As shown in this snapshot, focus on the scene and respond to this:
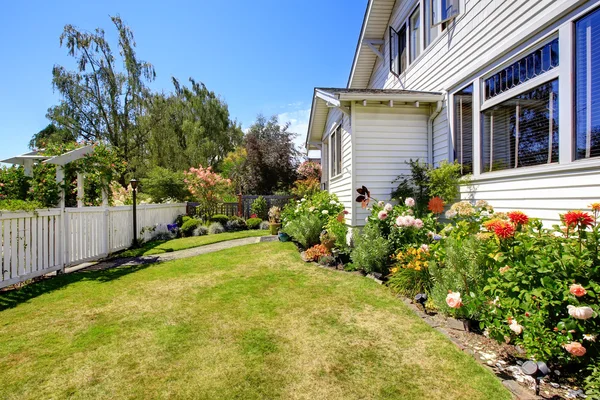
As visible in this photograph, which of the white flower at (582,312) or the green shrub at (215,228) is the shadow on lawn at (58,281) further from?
the white flower at (582,312)

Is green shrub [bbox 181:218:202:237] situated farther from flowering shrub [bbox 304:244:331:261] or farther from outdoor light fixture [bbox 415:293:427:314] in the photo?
outdoor light fixture [bbox 415:293:427:314]

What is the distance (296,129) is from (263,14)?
11.0 metres

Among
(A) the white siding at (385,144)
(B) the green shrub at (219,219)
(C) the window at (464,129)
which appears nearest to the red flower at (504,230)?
(C) the window at (464,129)

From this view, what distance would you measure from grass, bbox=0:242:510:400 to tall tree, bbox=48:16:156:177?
58.2 ft

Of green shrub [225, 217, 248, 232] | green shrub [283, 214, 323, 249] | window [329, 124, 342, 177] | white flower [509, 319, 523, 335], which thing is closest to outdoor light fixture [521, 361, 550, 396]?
white flower [509, 319, 523, 335]

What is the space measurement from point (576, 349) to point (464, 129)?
427 centimetres

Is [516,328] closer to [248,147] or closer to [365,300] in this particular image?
[365,300]

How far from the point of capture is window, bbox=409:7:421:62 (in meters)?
7.29

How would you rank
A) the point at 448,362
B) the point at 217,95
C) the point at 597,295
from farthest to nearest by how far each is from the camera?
the point at 217,95 < the point at 448,362 < the point at 597,295

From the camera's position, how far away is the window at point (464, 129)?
17.7ft

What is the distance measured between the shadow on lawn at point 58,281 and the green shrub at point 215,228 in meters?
4.91

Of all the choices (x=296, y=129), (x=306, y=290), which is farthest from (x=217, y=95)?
(x=306, y=290)

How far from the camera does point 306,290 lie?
4.64 metres

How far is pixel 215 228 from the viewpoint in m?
12.2
